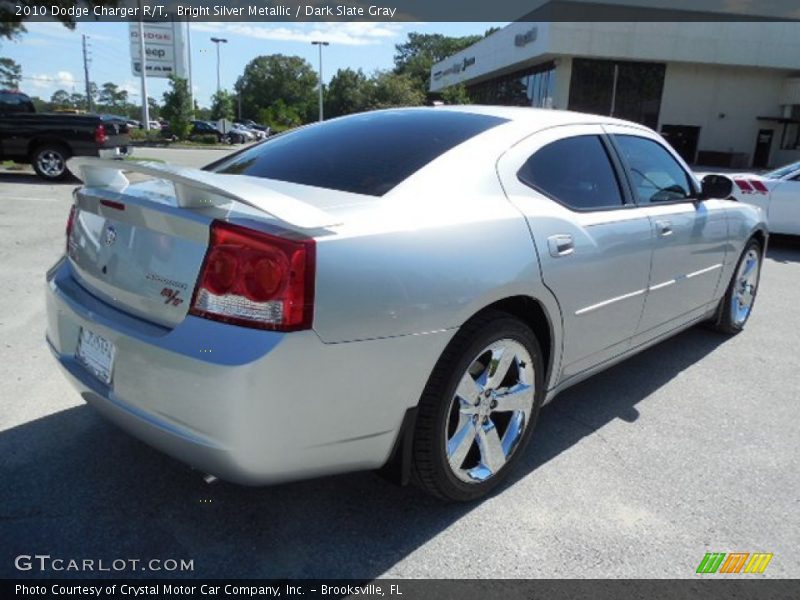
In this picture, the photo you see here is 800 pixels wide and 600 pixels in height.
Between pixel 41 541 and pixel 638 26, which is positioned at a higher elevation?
pixel 638 26

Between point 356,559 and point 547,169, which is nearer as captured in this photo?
point 356,559

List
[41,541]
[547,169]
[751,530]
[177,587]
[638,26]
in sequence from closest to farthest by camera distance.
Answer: [177,587], [41,541], [751,530], [547,169], [638,26]

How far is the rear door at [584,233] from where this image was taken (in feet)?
9.02

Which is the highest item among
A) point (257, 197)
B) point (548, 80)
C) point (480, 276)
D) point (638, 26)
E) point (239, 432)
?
point (638, 26)

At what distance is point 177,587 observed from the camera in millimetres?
2104

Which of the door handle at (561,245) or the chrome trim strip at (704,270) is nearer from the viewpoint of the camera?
the door handle at (561,245)

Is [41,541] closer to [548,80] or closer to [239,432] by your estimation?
[239,432]

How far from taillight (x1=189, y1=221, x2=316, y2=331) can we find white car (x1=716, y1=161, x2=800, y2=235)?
8524mm

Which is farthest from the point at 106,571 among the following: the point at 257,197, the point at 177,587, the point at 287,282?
the point at 257,197

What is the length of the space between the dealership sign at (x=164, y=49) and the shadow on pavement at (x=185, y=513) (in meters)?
58.8

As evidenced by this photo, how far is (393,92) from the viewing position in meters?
65.4

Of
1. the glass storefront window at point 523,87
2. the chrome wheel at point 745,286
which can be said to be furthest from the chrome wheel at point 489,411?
the glass storefront window at point 523,87

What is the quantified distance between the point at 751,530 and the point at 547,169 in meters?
1.75

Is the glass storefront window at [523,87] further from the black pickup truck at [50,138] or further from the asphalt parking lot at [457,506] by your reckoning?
the asphalt parking lot at [457,506]
